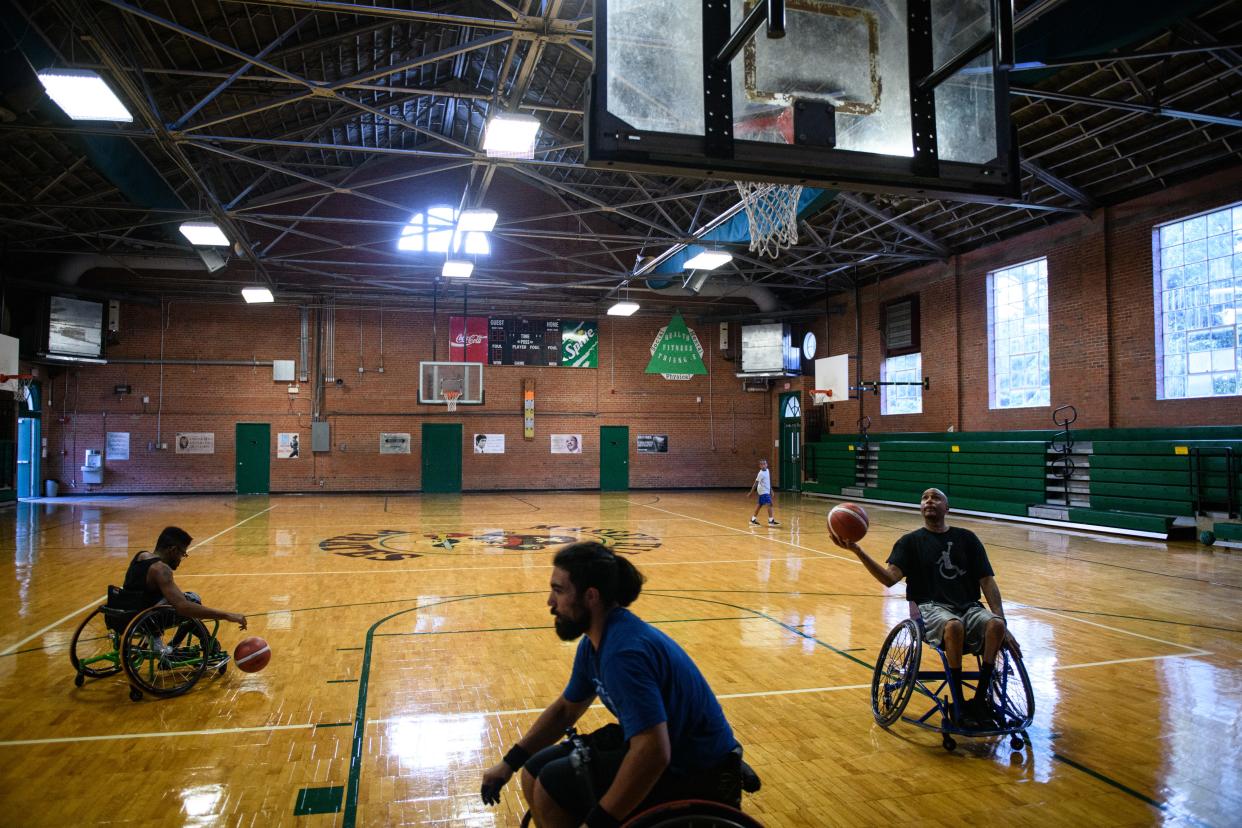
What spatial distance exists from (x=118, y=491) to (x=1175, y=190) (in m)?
23.9

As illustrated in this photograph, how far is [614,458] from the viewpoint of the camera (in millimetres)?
22984

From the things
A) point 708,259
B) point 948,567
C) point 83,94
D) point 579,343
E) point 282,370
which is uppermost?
point 83,94

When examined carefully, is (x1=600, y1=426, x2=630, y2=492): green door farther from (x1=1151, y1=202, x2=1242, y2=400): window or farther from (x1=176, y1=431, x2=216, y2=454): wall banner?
(x1=1151, y1=202, x2=1242, y2=400): window

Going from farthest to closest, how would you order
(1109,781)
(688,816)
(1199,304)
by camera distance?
1. (1199,304)
2. (1109,781)
3. (688,816)

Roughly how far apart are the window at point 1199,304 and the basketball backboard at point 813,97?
10.5 metres

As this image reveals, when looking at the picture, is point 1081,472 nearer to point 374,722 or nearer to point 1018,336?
point 1018,336

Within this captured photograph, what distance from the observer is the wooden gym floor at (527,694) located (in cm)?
329

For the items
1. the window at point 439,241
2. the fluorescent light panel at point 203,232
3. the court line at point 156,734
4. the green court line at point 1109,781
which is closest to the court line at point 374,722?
the court line at point 156,734

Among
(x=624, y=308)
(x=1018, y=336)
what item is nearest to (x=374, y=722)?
(x=1018, y=336)

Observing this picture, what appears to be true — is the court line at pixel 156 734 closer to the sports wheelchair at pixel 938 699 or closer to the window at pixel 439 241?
the sports wheelchair at pixel 938 699

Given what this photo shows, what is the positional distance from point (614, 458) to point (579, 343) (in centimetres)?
358

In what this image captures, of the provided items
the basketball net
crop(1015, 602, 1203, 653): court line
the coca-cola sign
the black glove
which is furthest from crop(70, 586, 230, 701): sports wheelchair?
the coca-cola sign

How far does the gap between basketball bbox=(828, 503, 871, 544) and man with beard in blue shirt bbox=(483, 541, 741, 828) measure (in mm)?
2116

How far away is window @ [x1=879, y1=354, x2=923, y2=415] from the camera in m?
18.3
